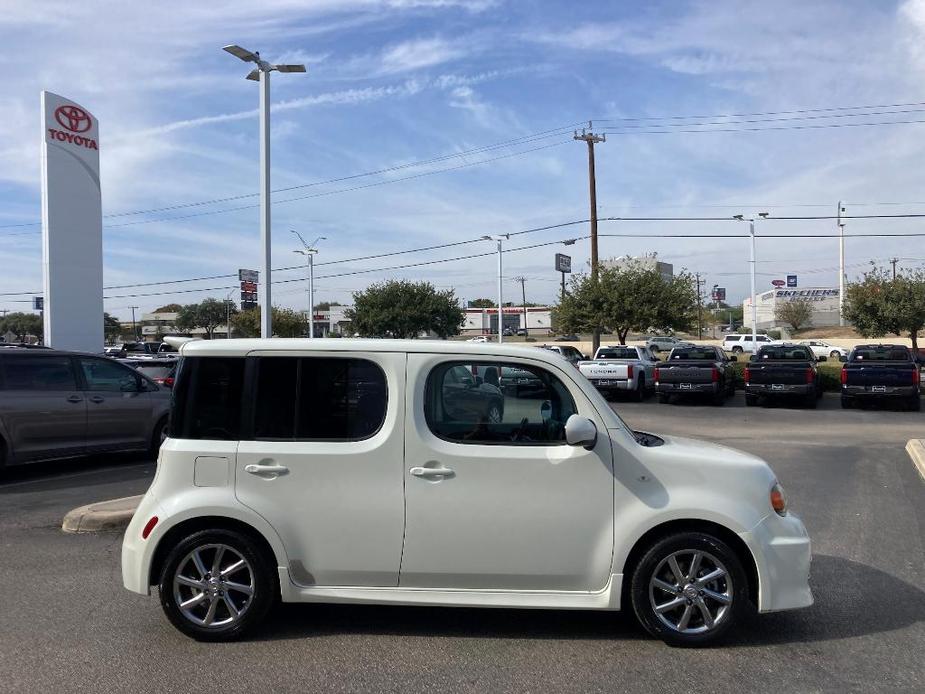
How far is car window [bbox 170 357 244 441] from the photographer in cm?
486

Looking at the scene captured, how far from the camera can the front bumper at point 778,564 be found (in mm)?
4625

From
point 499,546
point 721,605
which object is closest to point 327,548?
point 499,546

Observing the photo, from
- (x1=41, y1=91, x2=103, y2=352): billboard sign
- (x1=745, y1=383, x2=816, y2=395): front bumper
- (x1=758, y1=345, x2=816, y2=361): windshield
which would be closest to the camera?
(x1=745, y1=383, x2=816, y2=395): front bumper

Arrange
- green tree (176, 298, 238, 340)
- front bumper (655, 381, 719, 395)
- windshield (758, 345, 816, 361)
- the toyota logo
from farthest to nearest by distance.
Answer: green tree (176, 298, 238, 340), the toyota logo, windshield (758, 345, 816, 361), front bumper (655, 381, 719, 395)

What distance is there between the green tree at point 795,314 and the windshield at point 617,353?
72.3 metres

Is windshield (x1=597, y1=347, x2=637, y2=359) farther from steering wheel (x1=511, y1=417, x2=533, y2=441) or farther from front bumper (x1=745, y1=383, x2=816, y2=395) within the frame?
steering wheel (x1=511, y1=417, x2=533, y2=441)

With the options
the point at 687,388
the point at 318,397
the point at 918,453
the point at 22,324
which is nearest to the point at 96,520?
the point at 318,397

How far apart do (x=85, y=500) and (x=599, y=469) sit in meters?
6.79

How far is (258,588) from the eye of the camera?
15.6 ft

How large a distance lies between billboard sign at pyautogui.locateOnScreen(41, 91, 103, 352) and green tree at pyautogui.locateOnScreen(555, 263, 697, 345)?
19610 millimetres

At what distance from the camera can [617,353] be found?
27531 mm

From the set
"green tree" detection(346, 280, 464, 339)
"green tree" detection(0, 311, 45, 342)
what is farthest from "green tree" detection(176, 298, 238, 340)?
"green tree" detection(346, 280, 464, 339)

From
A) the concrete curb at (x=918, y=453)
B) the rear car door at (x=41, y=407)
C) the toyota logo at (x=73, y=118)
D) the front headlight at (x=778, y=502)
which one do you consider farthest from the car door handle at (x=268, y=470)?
the toyota logo at (x=73, y=118)

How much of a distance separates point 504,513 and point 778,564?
1601 millimetres
